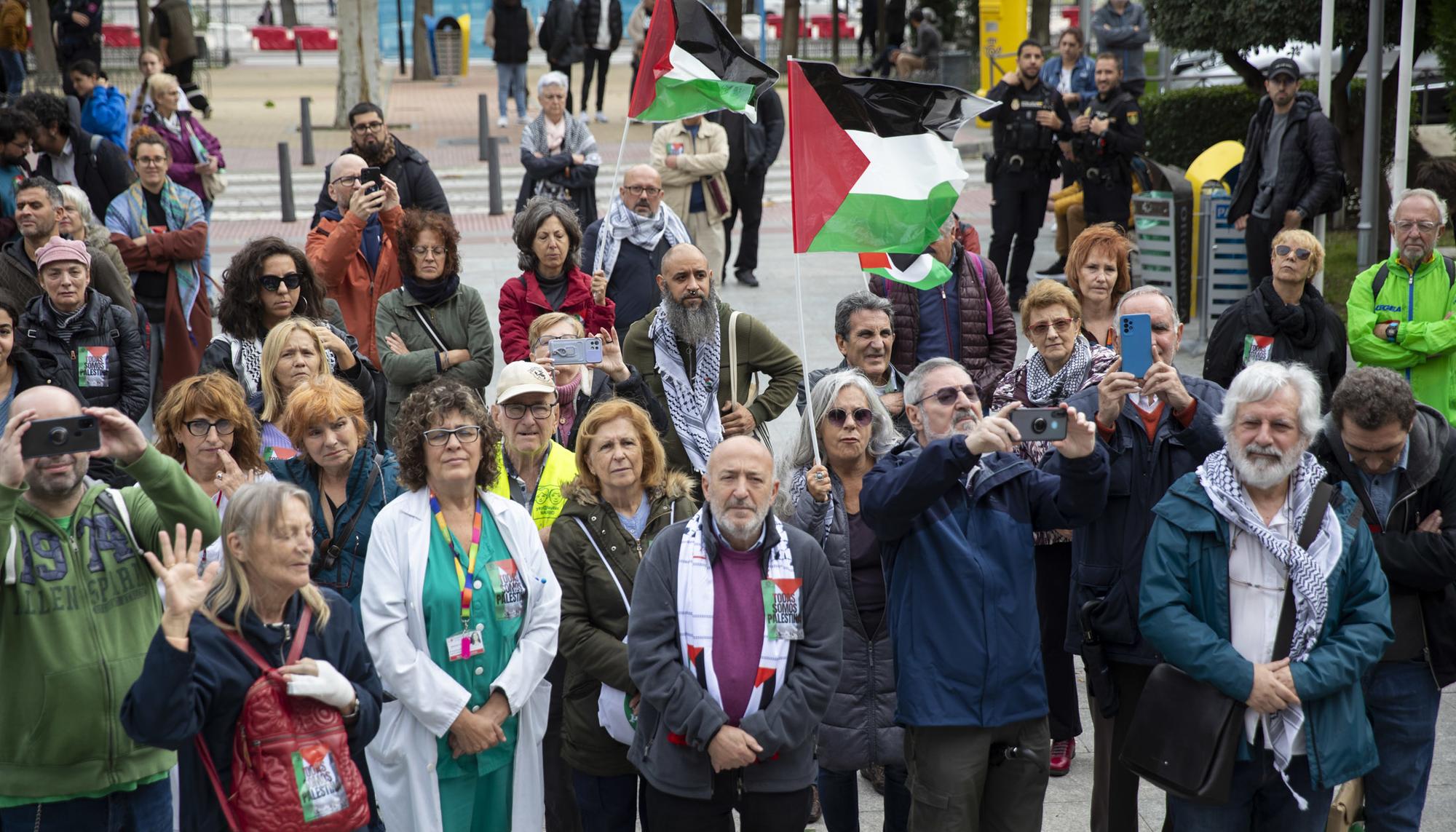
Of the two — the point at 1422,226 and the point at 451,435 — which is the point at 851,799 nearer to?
the point at 451,435

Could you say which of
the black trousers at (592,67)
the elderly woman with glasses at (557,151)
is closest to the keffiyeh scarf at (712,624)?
the elderly woman with glasses at (557,151)

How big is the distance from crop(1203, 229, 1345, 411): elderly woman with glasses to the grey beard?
7.54ft

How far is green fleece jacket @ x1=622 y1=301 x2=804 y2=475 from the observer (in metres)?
6.97

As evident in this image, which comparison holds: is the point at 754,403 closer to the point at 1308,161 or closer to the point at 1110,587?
the point at 1110,587

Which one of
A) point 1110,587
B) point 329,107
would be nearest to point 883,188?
point 1110,587

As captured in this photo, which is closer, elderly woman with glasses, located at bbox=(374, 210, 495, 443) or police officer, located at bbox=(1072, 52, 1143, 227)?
elderly woman with glasses, located at bbox=(374, 210, 495, 443)

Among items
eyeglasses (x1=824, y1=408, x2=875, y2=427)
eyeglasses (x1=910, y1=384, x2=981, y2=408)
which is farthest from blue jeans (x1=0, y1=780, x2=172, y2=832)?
eyeglasses (x1=910, y1=384, x2=981, y2=408)

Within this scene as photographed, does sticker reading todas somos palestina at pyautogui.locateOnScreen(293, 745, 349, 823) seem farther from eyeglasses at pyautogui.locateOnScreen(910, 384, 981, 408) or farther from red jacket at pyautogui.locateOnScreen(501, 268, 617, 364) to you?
red jacket at pyautogui.locateOnScreen(501, 268, 617, 364)

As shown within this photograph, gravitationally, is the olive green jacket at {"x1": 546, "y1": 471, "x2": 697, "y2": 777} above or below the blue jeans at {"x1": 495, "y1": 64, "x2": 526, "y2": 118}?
below

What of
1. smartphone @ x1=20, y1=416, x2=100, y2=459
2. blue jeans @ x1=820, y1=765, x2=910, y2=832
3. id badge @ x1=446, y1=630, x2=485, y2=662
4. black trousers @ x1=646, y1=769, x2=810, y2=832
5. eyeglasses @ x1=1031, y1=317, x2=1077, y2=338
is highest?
eyeglasses @ x1=1031, y1=317, x2=1077, y2=338

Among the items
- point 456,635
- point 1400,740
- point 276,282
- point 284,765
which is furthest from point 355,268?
point 1400,740

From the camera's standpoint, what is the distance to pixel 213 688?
3945 mm

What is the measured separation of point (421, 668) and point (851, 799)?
61.3 inches

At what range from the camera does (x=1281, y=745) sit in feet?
14.4
